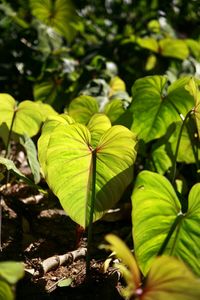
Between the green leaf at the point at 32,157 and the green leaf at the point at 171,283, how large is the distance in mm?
718

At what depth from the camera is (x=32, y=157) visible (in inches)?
63.6

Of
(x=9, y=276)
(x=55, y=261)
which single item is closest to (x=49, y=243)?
(x=55, y=261)

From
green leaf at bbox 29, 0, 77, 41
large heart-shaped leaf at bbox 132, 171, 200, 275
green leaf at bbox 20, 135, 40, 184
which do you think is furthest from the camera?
green leaf at bbox 29, 0, 77, 41

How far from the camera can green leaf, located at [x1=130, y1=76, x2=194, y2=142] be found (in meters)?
1.67

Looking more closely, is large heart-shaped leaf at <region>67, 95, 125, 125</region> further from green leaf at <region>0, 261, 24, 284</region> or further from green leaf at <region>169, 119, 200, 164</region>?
green leaf at <region>0, 261, 24, 284</region>

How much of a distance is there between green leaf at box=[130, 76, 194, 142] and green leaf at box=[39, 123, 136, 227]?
1.13 ft

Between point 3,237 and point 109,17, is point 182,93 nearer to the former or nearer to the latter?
point 3,237

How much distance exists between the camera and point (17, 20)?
2.88 m

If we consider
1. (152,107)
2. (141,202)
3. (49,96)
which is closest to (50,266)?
(141,202)

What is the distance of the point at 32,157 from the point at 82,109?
377 mm

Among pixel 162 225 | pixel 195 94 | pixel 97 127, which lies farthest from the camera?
pixel 97 127

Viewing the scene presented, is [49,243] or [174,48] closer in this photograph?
[49,243]

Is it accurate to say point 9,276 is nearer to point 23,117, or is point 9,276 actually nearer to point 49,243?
point 49,243

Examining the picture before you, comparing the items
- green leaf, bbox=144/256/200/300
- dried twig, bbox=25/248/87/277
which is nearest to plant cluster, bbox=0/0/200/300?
green leaf, bbox=144/256/200/300
